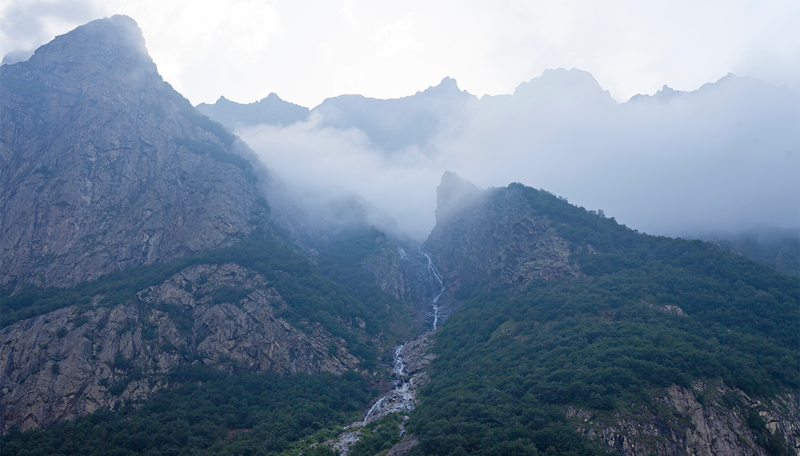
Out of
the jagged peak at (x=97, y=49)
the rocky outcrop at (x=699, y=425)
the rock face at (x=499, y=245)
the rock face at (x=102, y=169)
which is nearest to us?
the rocky outcrop at (x=699, y=425)

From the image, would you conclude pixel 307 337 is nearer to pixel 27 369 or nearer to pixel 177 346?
pixel 177 346

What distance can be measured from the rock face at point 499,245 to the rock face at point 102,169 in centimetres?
8235

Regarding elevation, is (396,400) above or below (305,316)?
below

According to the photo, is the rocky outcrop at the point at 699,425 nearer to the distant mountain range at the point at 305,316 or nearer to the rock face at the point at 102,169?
the distant mountain range at the point at 305,316

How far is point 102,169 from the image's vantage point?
13875cm

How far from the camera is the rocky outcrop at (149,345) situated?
275 feet

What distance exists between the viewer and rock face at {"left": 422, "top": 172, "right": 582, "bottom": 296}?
135m

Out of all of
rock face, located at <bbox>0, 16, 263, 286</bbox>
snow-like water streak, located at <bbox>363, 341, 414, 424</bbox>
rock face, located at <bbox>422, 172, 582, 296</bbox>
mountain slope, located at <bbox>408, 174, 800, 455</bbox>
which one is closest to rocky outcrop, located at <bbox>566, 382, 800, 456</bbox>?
mountain slope, located at <bbox>408, 174, 800, 455</bbox>

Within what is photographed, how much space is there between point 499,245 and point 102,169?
443 ft

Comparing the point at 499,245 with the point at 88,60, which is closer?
the point at 499,245

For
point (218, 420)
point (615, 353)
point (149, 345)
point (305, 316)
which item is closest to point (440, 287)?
point (305, 316)

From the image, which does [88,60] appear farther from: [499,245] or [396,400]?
A: [499,245]

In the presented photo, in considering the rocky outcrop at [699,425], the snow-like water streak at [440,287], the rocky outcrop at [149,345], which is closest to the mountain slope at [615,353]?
the rocky outcrop at [699,425]

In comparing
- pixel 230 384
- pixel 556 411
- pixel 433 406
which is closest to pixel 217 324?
pixel 230 384
